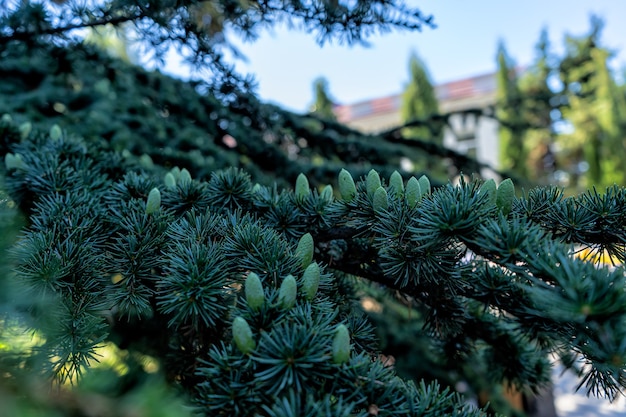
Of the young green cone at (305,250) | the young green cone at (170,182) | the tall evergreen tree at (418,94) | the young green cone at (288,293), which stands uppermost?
the tall evergreen tree at (418,94)

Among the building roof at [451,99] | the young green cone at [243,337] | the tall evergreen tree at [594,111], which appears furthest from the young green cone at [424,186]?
the building roof at [451,99]

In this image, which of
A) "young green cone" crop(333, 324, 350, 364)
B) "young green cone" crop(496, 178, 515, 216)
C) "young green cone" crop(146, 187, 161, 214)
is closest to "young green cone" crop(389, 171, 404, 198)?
"young green cone" crop(496, 178, 515, 216)

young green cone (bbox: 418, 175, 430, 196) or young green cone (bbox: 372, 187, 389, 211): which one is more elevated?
young green cone (bbox: 418, 175, 430, 196)

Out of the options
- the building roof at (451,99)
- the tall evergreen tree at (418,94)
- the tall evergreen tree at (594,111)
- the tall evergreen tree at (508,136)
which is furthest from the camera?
the building roof at (451,99)

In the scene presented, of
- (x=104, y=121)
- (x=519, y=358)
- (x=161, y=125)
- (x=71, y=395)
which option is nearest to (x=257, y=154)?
(x=161, y=125)

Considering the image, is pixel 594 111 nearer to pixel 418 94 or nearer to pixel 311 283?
pixel 418 94

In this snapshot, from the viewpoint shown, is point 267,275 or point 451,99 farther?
point 451,99

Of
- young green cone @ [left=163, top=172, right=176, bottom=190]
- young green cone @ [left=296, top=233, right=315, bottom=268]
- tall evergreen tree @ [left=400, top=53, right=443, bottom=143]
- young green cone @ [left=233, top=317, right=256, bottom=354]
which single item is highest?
tall evergreen tree @ [left=400, top=53, right=443, bottom=143]

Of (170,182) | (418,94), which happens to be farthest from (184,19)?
(418,94)

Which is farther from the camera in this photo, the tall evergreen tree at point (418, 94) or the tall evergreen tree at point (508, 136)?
the tall evergreen tree at point (418, 94)

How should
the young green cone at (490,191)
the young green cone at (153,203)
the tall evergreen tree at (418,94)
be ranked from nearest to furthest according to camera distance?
the young green cone at (490,191) < the young green cone at (153,203) < the tall evergreen tree at (418,94)

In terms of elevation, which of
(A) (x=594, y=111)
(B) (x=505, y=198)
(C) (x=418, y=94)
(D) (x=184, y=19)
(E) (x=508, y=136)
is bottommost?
(B) (x=505, y=198)

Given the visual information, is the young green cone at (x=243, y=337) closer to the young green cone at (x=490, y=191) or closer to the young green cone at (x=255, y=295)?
the young green cone at (x=255, y=295)

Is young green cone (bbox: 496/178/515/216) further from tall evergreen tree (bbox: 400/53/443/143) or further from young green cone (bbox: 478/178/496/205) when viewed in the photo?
tall evergreen tree (bbox: 400/53/443/143)
